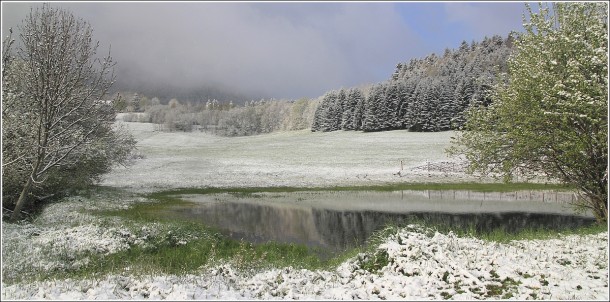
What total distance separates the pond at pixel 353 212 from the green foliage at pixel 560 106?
442 centimetres

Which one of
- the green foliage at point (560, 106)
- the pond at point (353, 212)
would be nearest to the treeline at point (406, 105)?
the pond at point (353, 212)

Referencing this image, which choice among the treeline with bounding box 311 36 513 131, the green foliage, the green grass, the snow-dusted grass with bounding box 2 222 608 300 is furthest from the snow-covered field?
the treeline with bounding box 311 36 513 131

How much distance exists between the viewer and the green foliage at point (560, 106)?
16.0 meters

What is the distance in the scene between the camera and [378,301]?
396 inches

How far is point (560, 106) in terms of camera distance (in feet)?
56.3

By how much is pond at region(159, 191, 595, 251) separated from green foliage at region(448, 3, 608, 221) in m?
4.42

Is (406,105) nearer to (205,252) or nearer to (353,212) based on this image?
(353,212)

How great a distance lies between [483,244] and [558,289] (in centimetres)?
383

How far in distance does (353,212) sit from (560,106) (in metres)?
19.5

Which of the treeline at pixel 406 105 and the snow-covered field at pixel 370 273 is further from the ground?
the treeline at pixel 406 105

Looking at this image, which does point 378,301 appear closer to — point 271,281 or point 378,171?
point 271,281

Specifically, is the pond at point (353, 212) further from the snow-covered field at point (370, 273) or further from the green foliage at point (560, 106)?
the snow-covered field at point (370, 273)

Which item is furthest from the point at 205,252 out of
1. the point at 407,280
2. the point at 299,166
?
the point at 299,166

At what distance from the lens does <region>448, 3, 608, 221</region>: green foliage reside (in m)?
16.0
